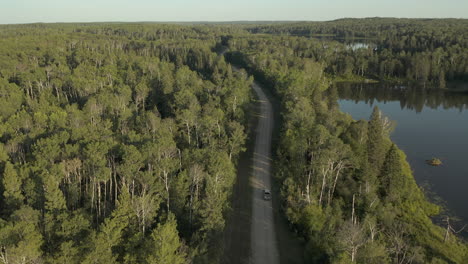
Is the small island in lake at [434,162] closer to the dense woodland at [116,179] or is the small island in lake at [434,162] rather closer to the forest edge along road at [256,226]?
the forest edge along road at [256,226]

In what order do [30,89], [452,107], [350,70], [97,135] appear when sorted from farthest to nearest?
[350,70], [452,107], [30,89], [97,135]

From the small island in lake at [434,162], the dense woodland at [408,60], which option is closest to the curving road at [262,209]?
the small island in lake at [434,162]

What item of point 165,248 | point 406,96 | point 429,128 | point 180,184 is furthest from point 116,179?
point 406,96

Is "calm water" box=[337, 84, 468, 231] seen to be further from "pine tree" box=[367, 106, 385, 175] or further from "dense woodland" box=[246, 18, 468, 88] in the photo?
"dense woodland" box=[246, 18, 468, 88]

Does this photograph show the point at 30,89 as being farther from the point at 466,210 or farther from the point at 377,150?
the point at 466,210

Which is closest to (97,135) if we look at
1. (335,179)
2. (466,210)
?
(335,179)

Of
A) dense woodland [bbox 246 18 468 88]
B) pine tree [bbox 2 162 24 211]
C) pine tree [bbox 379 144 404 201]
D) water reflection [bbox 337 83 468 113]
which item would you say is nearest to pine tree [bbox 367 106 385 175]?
pine tree [bbox 379 144 404 201]
